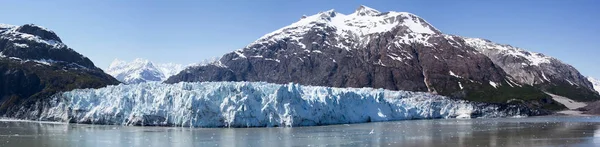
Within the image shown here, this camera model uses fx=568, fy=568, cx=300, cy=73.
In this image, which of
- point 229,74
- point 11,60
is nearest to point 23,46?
point 11,60

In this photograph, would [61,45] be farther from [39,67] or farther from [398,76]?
[398,76]

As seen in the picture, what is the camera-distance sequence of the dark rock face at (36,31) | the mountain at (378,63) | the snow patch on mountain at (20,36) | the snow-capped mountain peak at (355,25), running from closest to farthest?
the snow patch on mountain at (20,36) → the dark rock face at (36,31) → the mountain at (378,63) → the snow-capped mountain peak at (355,25)

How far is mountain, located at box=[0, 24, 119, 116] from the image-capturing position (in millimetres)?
97625

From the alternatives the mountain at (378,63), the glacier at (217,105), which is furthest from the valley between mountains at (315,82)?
the mountain at (378,63)

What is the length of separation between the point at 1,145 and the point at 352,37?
459ft

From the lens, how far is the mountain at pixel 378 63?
446 feet

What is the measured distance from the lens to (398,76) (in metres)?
138

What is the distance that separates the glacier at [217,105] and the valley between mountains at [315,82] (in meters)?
0.11

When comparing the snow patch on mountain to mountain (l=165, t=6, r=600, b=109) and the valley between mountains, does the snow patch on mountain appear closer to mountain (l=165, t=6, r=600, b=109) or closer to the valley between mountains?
the valley between mountains

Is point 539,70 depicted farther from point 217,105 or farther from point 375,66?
point 217,105

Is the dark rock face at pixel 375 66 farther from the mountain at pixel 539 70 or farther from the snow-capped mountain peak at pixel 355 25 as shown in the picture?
the mountain at pixel 539 70

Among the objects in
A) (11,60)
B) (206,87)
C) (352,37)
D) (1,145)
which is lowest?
(1,145)

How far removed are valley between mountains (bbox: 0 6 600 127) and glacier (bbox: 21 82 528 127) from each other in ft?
0.36

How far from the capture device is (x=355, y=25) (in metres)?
181
